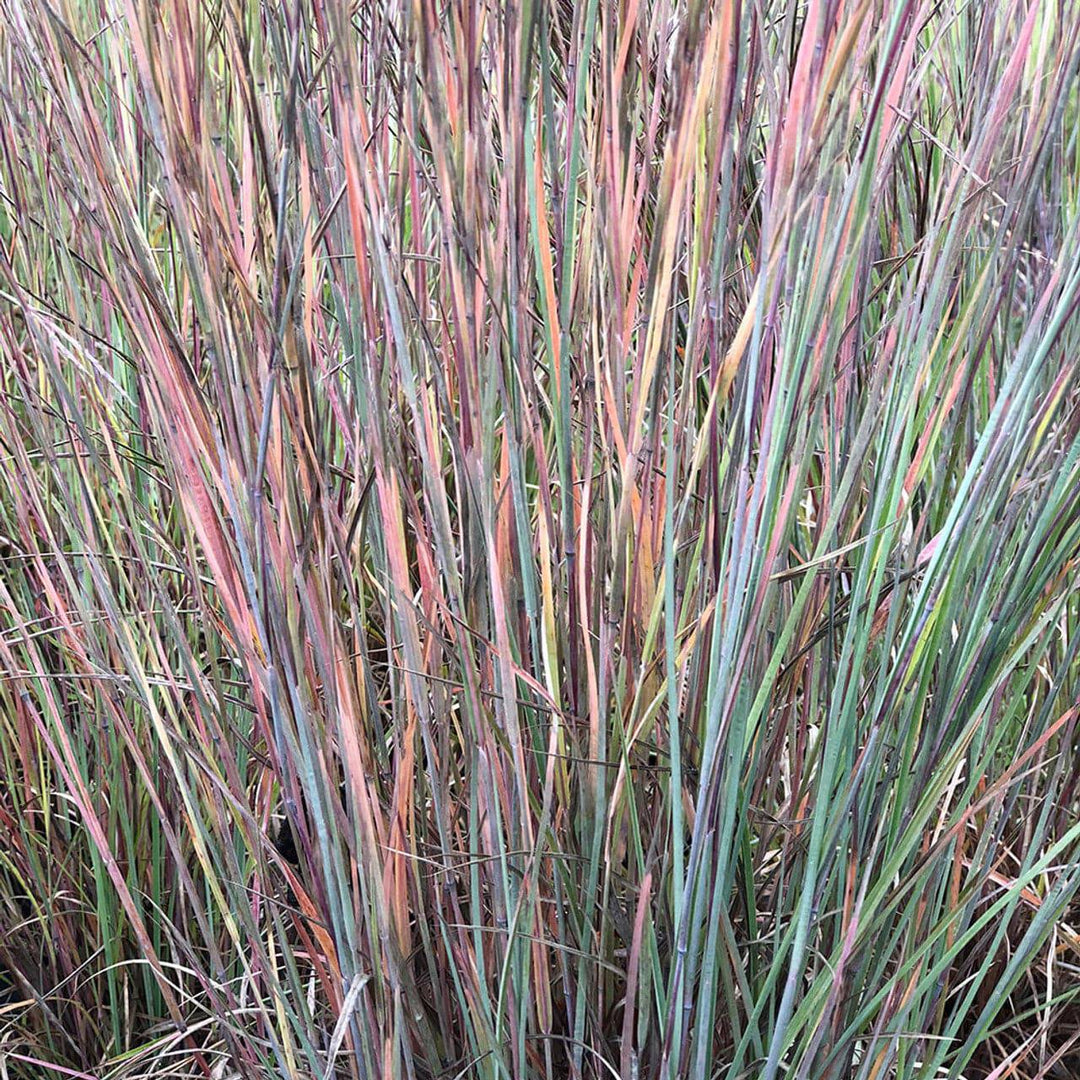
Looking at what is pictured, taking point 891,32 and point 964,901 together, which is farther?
point 964,901

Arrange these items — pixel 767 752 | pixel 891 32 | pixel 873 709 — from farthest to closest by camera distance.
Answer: pixel 767 752 < pixel 873 709 < pixel 891 32

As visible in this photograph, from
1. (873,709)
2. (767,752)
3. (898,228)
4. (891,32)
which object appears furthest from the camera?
(898,228)

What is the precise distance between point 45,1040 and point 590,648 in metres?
0.72

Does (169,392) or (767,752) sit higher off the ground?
(169,392)

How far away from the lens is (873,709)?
1.95 feet

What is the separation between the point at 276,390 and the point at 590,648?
22cm

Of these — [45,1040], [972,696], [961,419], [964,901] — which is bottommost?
[45,1040]

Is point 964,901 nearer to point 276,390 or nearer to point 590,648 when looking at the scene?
point 590,648

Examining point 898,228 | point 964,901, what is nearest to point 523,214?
point 964,901

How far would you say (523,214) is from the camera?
0.54 m

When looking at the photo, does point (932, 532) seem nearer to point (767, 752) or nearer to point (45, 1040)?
point (767, 752)

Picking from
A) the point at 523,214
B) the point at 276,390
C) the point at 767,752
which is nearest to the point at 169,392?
the point at 276,390

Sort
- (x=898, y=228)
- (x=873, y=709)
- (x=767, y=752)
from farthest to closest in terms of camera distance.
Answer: (x=898, y=228)
(x=767, y=752)
(x=873, y=709)

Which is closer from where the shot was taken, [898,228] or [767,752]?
[767,752]
